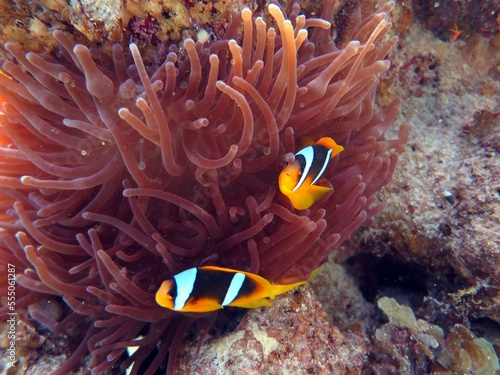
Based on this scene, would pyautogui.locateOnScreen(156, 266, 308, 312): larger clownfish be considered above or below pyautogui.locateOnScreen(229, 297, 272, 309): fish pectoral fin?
above

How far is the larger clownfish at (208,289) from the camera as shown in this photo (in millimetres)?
1764

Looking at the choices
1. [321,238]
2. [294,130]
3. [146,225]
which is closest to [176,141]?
[146,225]

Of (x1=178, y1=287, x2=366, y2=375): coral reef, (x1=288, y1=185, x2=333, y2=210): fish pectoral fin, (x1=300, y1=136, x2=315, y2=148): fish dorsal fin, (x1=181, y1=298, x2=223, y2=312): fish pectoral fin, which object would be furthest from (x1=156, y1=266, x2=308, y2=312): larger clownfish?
(x1=300, y1=136, x2=315, y2=148): fish dorsal fin

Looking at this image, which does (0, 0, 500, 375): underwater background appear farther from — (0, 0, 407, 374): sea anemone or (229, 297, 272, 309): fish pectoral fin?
(229, 297, 272, 309): fish pectoral fin

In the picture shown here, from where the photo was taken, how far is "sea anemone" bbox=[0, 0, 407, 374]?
194 centimetres

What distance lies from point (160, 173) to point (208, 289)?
0.70m

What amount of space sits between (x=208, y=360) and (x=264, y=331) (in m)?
0.36

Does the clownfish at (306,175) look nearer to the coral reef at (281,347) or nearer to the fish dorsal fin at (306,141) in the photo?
the fish dorsal fin at (306,141)

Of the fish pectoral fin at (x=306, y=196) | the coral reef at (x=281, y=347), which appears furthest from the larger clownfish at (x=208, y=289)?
the fish pectoral fin at (x=306, y=196)

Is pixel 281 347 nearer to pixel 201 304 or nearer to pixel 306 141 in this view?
pixel 201 304

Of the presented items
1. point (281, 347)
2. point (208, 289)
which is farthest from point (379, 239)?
point (208, 289)

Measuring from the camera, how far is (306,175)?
6.46 feet

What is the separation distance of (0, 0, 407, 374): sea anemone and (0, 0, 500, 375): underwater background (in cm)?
4

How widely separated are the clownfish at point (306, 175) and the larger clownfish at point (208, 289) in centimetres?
49
